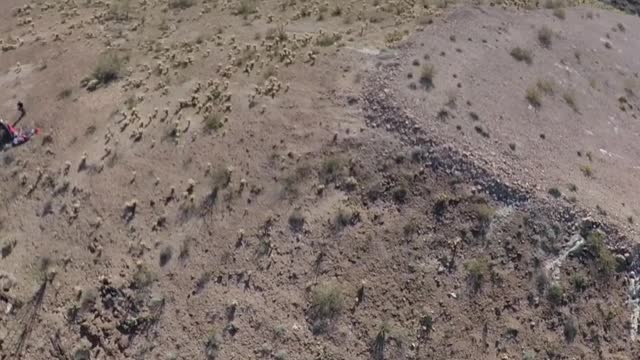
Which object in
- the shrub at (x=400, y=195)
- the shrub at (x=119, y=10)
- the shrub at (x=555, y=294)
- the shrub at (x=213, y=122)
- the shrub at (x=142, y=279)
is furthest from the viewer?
the shrub at (x=119, y=10)

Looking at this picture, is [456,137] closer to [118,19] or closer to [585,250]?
[585,250]

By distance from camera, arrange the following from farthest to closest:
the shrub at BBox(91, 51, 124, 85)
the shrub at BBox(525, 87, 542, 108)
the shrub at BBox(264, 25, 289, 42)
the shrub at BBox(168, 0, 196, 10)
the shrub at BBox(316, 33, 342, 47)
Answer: the shrub at BBox(168, 0, 196, 10), the shrub at BBox(264, 25, 289, 42), the shrub at BBox(91, 51, 124, 85), the shrub at BBox(316, 33, 342, 47), the shrub at BBox(525, 87, 542, 108)

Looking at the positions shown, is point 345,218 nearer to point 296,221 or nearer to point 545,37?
point 296,221

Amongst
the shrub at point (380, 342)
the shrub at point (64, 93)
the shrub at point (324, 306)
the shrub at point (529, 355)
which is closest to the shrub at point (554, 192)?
the shrub at point (529, 355)

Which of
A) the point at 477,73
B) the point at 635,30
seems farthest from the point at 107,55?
the point at 635,30

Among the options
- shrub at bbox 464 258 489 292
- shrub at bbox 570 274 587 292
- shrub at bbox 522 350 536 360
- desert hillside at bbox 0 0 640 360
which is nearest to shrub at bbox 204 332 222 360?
desert hillside at bbox 0 0 640 360

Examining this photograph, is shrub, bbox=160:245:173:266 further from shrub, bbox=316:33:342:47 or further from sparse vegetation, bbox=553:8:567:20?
sparse vegetation, bbox=553:8:567:20

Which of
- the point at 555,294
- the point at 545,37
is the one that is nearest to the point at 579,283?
the point at 555,294

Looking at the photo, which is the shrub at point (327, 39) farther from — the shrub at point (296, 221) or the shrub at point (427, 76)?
the shrub at point (296, 221)
